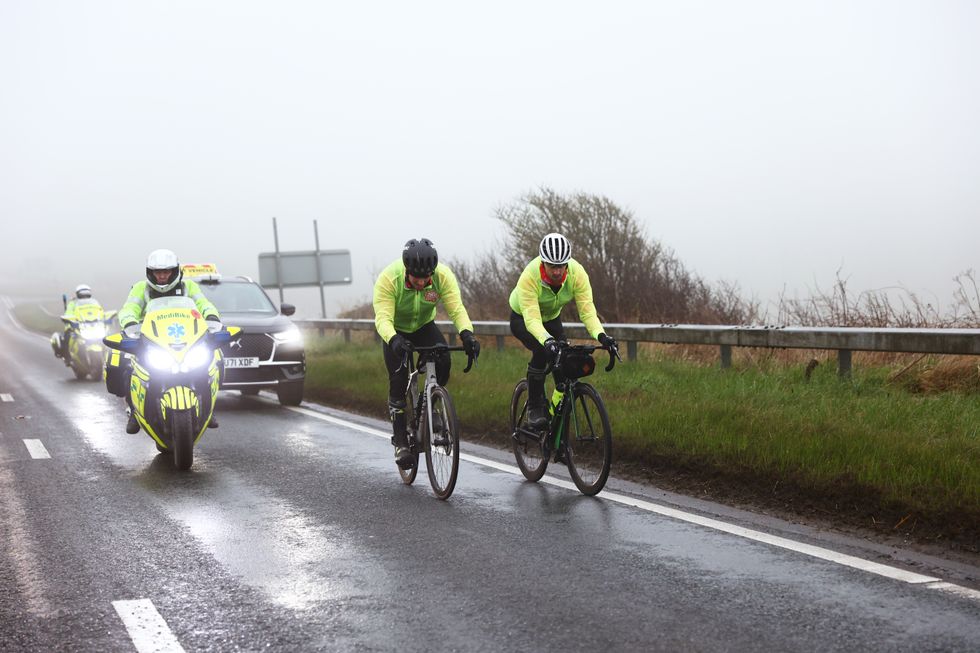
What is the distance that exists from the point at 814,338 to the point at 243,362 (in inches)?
305

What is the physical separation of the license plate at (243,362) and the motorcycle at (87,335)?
21.3 ft

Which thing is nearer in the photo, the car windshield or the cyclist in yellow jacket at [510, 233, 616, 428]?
the cyclist in yellow jacket at [510, 233, 616, 428]

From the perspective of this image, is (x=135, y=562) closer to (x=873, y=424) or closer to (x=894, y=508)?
(x=894, y=508)

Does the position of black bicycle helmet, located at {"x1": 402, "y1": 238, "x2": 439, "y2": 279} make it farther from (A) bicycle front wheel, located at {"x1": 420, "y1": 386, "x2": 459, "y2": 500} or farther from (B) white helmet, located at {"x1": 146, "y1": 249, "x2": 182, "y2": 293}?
(B) white helmet, located at {"x1": 146, "y1": 249, "x2": 182, "y2": 293}

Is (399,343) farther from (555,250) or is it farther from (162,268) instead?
(162,268)

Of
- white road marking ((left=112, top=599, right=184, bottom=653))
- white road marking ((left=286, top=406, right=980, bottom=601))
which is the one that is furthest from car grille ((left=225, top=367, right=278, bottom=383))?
white road marking ((left=112, top=599, right=184, bottom=653))

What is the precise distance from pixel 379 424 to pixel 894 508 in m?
7.05

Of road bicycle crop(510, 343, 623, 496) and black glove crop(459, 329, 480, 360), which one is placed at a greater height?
black glove crop(459, 329, 480, 360)

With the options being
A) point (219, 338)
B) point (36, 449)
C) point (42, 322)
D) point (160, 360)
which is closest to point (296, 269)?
point (36, 449)

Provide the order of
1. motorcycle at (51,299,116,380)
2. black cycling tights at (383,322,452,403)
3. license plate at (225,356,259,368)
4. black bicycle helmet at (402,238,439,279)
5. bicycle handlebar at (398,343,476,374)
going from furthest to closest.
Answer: motorcycle at (51,299,116,380) < license plate at (225,356,259,368) < black cycling tights at (383,322,452,403) < bicycle handlebar at (398,343,476,374) < black bicycle helmet at (402,238,439,279)

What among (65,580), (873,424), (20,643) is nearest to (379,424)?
(873,424)

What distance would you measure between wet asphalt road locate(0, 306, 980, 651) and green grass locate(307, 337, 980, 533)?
3.78 ft

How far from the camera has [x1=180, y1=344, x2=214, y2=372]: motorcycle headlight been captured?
945 cm

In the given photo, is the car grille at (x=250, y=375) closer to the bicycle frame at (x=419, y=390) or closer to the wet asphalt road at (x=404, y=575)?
the wet asphalt road at (x=404, y=575)
